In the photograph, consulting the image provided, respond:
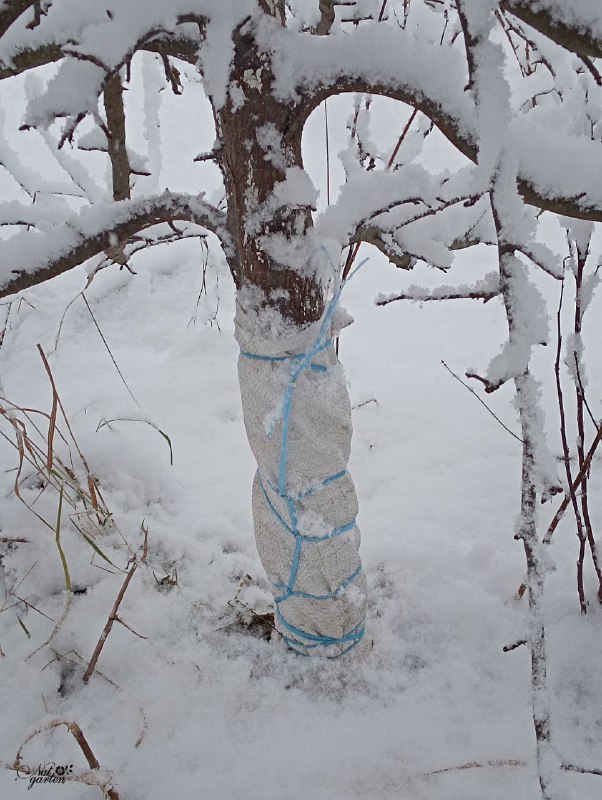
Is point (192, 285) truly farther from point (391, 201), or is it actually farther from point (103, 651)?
point (391, 201)

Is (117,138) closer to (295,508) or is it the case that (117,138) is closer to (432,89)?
(432,89)

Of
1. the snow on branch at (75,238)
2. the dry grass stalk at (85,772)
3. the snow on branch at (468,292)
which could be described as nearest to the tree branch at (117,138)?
the snow on branch at (75,238)

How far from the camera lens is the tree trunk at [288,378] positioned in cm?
86

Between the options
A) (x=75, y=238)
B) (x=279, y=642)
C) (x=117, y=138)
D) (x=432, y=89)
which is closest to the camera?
(x=432, y=89)

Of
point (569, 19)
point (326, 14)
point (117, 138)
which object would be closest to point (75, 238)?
point (117, 138)

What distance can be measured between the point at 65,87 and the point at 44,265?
14.5 inches

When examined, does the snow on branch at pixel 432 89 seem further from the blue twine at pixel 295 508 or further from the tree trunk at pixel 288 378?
the blue twine at pixel 295 508

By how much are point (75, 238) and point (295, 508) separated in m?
0.63

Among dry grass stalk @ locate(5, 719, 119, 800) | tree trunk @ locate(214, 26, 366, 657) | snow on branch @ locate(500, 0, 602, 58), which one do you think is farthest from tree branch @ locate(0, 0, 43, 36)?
dry grass stalk @ locate(5, 719, 119, 800)

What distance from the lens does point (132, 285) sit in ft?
10.4

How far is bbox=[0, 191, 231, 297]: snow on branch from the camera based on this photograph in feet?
3.04

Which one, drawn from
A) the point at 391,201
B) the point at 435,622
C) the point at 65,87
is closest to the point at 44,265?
the point at 65,87

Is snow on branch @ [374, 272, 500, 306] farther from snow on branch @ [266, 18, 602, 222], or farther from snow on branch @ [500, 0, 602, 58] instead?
snow on branch @ [500, 0, 602, 58]

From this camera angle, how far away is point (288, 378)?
101 cm
